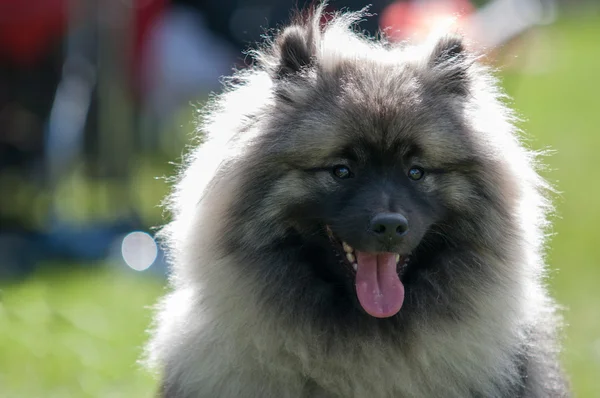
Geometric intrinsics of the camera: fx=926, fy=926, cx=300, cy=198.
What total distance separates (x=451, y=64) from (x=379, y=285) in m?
1.07

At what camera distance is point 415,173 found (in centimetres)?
396

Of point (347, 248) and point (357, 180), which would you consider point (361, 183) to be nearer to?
point (357, 180)

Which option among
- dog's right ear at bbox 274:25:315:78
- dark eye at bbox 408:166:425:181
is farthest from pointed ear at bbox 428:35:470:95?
dog's right ear at bbox 274:25:315:78

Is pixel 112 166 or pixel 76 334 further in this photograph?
pixel 112 166

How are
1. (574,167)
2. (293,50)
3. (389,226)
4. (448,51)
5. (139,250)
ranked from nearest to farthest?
(389,226), (293,50), (448,51), (139,250), (574,167)

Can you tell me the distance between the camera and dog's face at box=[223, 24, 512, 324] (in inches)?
152

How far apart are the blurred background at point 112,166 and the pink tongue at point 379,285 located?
1.32 metres

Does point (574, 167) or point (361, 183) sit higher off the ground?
point (574, 167)

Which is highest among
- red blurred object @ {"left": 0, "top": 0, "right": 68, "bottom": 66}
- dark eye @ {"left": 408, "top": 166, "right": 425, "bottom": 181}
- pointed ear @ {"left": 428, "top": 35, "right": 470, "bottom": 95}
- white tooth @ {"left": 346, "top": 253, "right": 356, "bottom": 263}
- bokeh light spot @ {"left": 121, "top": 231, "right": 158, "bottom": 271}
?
red blurred object @ {"left": 0, "top": 0, "right": 68, "bottom": 66}

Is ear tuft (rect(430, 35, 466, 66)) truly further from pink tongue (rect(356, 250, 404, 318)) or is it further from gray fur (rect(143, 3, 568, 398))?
pink tongue (rect(356, 250, 404, 318))

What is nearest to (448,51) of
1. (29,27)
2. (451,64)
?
(451,64)

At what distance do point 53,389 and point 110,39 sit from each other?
4.45 m

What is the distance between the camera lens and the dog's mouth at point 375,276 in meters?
3.84

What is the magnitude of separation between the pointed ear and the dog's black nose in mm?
750
